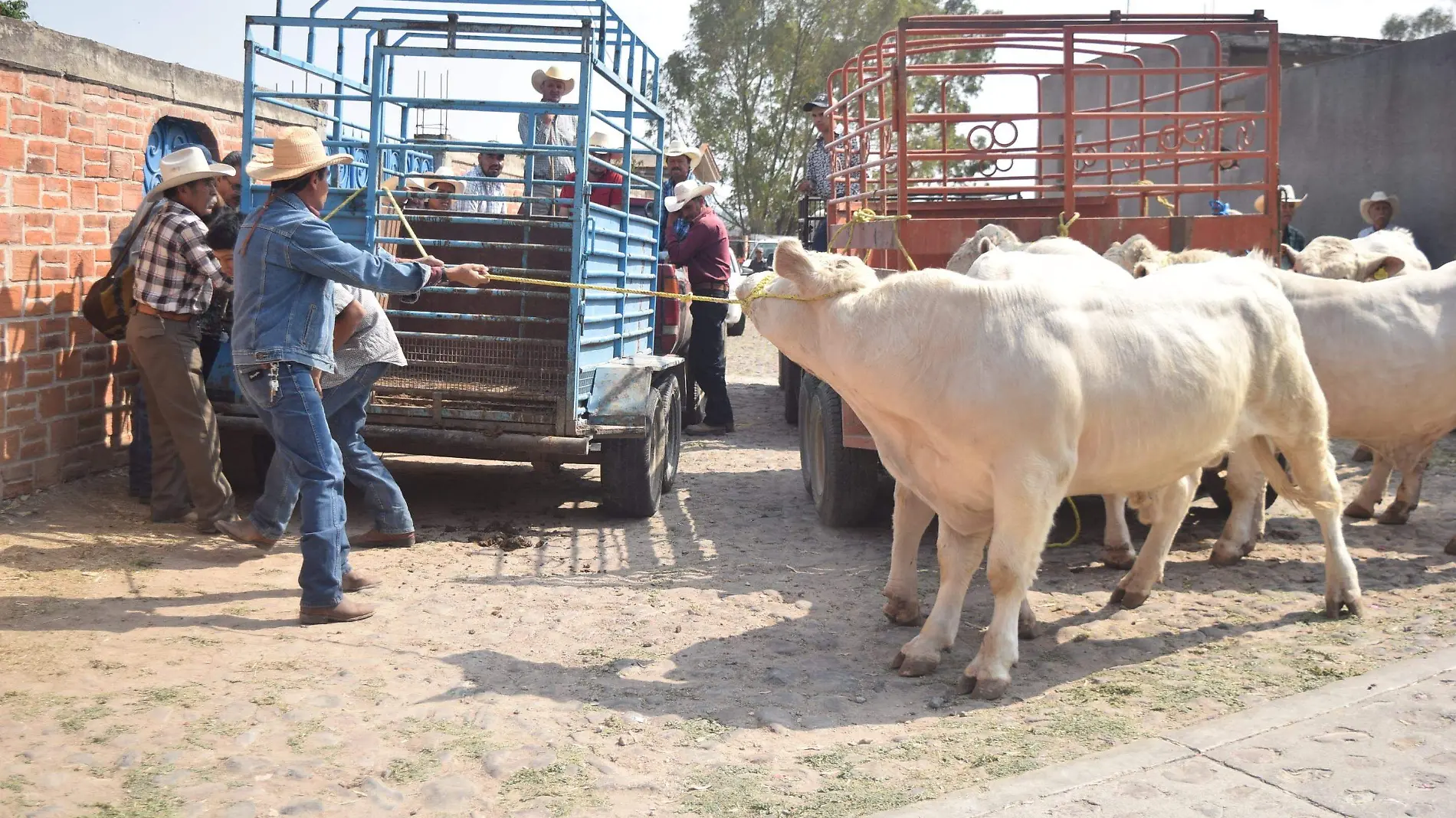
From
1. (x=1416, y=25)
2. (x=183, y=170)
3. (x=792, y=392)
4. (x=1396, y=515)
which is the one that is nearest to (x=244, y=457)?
(x=183, y=170)

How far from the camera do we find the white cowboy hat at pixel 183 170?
22.0ft

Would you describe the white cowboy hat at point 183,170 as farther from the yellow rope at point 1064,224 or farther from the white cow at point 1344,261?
the white cow at point 1344,261

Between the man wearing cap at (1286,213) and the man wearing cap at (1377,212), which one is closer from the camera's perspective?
the man wearing cap at (1286,213)

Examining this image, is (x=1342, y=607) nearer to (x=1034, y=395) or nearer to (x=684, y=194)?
(x=1034, y=395)

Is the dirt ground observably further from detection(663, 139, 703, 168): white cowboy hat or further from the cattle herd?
detection(663, 139, 703, 168): white cowboy hat

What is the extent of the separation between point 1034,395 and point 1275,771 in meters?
1.44

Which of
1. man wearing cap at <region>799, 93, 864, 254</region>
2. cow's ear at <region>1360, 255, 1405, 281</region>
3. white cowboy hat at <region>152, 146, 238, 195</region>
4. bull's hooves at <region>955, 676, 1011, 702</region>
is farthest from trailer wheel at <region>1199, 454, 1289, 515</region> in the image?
white cowboy hat at <region>152, 146, 238, 195</region>

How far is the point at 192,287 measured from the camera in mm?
6734

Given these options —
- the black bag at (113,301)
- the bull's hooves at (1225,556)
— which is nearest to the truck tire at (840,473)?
the bull's hooves at (1225,556)

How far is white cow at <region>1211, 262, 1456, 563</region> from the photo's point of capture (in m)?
6.48

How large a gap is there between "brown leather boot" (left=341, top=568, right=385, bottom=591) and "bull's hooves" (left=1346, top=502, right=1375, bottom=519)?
5.58 metres

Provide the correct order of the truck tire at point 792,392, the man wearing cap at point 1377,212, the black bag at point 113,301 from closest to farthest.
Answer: the black bag at point 113,301
the truck tire at point 792,392
the man wearing cap at point 1377,212

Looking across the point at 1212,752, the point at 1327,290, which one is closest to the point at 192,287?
the point at 1212,752

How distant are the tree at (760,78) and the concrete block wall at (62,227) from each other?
111 feet
